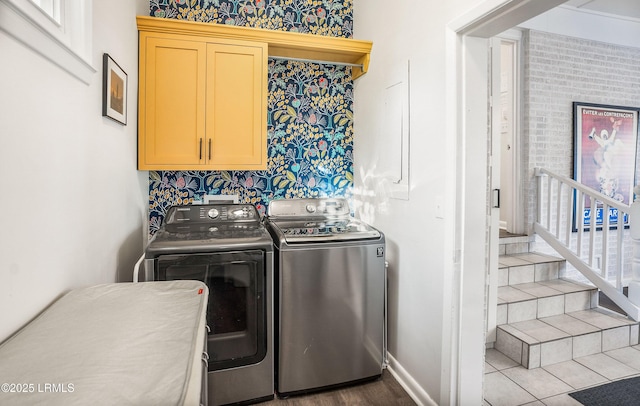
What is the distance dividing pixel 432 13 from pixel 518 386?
Answer: 239 cm

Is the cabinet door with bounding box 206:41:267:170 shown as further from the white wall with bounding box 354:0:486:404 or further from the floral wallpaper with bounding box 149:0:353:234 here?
the white wall with bounding box 354:0:486:404

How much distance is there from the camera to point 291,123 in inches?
110

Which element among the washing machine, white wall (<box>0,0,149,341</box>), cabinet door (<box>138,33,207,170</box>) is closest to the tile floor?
the washing machine

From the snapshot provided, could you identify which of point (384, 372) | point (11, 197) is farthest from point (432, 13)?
point (384, 372)

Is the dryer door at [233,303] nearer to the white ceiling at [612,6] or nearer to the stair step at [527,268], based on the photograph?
the stair step at [527,268]

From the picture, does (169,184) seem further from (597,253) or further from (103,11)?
(597,253)

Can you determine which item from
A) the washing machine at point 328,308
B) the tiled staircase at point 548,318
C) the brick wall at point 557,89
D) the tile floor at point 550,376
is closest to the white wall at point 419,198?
the washing machine at point 328,308

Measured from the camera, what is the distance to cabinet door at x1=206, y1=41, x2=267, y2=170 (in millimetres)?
2287

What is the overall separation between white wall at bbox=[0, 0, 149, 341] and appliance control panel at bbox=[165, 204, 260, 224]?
1.29ft

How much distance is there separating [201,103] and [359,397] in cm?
218

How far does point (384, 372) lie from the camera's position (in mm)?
2314

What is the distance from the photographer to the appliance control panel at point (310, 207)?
261 centimetres

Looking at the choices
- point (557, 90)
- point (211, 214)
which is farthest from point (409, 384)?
point (557, 90)

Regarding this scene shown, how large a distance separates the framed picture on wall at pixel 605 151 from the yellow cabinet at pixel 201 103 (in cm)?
348
